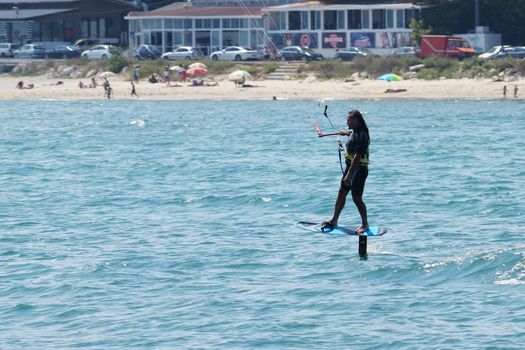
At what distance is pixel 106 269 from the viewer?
2145 cm

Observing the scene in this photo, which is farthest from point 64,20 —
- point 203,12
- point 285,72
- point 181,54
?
point 285,72

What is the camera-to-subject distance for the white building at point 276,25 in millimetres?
80500

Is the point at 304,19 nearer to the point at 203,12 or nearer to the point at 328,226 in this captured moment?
the point at 203,12

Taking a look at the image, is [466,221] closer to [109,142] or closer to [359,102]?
[109,142]

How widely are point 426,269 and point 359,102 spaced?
43023 millimetres

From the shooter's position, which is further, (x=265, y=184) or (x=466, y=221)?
(x=265, y=184)

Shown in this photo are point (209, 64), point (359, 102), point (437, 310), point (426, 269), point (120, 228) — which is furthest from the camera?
point (209, 64)

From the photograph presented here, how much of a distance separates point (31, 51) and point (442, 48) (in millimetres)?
31934

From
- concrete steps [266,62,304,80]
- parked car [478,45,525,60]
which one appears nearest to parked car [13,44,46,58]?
concrete steps [266,62,304,80]

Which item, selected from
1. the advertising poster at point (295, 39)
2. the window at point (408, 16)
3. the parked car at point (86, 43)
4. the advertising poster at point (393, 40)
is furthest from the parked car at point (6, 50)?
the window at point (408, 16)

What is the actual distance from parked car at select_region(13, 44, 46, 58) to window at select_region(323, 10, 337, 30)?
21.0 m

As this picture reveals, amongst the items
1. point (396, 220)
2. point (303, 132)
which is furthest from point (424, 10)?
point (396, 220)

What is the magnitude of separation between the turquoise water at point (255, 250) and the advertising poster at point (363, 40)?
117 feet

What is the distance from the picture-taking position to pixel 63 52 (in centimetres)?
8838
